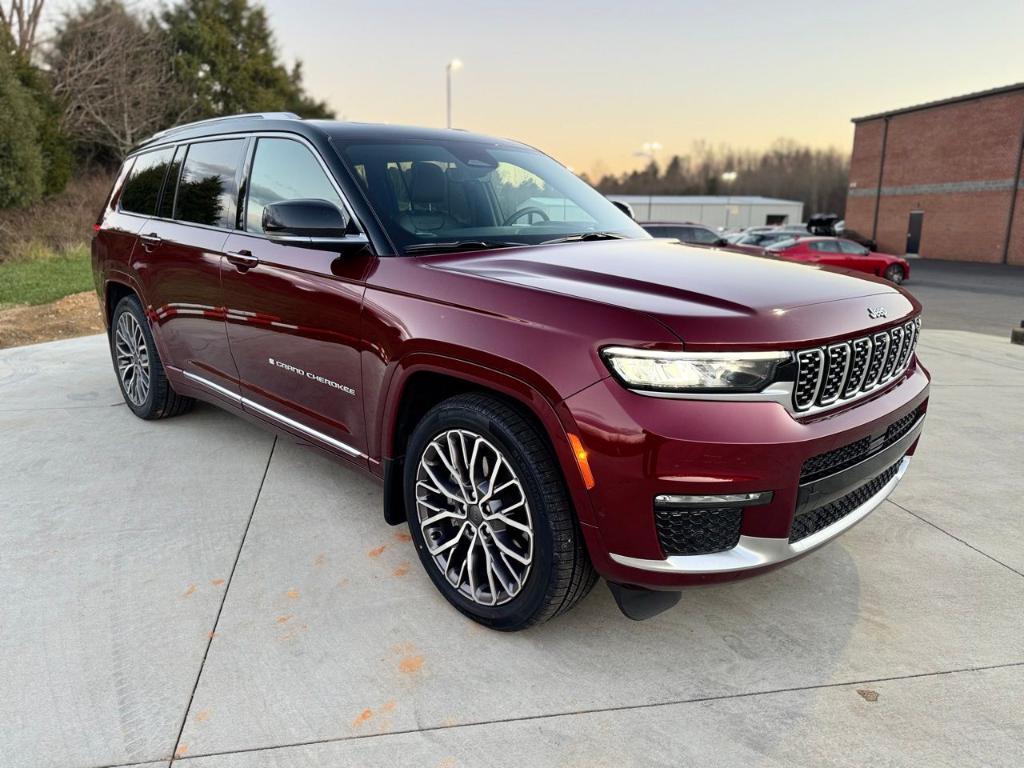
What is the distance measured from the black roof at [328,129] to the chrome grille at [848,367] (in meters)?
2.24

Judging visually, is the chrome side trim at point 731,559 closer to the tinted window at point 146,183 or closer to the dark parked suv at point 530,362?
the dark parked suv at point 530,362

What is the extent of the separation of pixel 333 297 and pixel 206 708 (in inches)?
63.2

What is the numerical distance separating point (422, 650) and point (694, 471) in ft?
3.98

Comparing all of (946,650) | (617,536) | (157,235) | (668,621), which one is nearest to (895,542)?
(946,650)

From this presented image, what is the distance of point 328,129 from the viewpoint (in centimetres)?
329

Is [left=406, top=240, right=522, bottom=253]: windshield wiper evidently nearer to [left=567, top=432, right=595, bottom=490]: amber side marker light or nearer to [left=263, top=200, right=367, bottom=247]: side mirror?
[left=263, top=200, right=367, bottom=247]: side mirror

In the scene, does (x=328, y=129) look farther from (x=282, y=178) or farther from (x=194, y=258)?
(x=194, y=258)

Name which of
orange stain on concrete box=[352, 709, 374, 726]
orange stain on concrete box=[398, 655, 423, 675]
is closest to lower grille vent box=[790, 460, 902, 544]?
orange stain on concrete box=[398, 655, 423, 675]

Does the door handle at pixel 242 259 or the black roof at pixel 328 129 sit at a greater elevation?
the black roof at pixel 328 129

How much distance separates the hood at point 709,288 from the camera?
6.95 feet

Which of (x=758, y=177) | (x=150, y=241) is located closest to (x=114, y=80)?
(x=150, y=241)

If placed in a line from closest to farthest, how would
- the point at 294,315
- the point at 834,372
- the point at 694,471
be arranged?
the point at 694,471, the point at 834,372, the point at 294,315

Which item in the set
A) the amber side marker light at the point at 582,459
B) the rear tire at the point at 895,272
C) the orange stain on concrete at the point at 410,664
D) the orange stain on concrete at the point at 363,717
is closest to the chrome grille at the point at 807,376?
the amber side marker light at the point at 582,459

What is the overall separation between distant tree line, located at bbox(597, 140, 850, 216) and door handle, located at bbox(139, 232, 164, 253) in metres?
94.9
